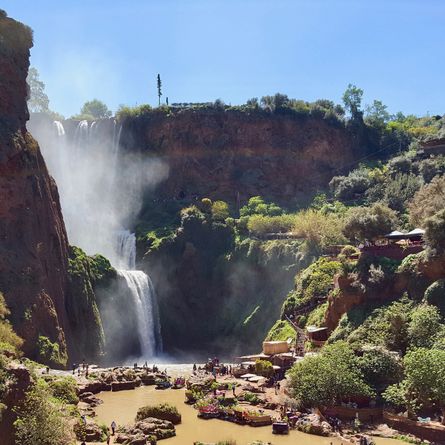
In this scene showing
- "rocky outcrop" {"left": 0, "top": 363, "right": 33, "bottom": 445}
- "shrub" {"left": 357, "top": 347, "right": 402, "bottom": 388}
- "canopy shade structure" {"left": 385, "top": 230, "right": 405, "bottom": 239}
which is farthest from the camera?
"canopy shade structure" {"left": 385, "top": 230, "right": 405, "bottom": 239}

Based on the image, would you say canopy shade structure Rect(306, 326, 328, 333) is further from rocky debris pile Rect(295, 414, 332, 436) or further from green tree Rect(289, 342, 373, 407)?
rocky debris pile Rect(295, 414, 332, 436)

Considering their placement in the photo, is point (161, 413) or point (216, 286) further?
point (216, 286)

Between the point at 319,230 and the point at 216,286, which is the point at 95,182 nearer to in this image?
the point at 216,286

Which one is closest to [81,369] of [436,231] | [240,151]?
[436,231]

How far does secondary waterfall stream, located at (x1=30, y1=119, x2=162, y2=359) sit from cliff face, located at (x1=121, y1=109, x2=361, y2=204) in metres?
3.16

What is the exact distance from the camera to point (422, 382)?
32406 millimetres

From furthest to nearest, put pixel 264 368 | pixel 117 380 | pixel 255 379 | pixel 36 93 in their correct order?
1. pixel 36 93
2. pixel 117 380
3. pixel 264 368
4. pixel 255 379

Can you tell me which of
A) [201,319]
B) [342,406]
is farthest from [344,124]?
[342,406]

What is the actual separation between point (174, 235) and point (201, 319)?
10493 mm

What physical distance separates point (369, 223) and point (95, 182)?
169ft

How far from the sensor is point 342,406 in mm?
35406

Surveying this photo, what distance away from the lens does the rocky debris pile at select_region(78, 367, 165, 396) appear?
43.1m

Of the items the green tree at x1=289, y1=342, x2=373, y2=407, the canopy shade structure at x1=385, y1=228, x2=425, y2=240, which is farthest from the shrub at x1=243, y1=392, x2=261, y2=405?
the canopy shade structure at x1=385, y1=228, x2=425, y2=240

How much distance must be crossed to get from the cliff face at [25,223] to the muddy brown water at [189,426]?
10.0 meters
